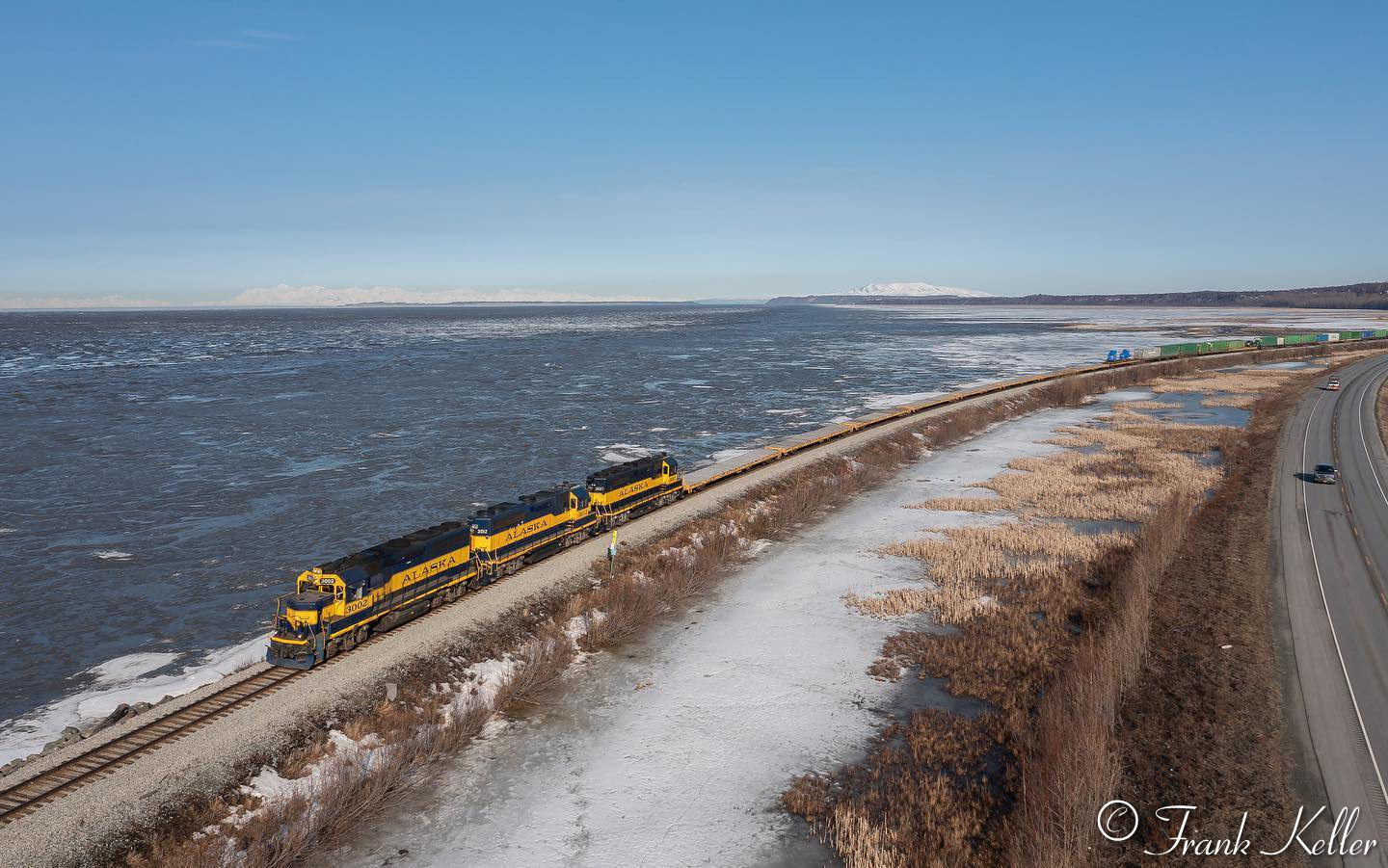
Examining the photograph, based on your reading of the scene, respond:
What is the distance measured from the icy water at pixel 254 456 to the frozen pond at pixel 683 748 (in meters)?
10.3

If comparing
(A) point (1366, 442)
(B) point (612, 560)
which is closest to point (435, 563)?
(B) point (612, 560)

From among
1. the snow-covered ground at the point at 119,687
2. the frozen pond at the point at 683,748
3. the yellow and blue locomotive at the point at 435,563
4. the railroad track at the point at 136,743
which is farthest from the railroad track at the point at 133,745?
the frozen pond at the point at 683,748

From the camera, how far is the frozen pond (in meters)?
16.7

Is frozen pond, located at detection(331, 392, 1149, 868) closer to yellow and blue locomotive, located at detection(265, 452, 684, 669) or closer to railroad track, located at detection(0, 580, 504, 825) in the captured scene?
railroad track, located at detection(0, 580, 504, 825)

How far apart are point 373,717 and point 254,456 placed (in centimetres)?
3771

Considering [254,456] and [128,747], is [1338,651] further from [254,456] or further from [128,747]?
[254,456]

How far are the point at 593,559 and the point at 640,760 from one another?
12.3 meters

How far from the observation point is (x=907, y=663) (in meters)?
25.2

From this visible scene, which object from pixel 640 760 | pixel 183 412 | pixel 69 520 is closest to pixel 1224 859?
pixel 640 760

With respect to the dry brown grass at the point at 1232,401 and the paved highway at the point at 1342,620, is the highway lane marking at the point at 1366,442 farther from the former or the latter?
the dry brown grass at the point at 1232,401

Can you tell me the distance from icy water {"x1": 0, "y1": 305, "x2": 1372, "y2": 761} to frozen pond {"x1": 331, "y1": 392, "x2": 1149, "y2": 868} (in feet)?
33.7

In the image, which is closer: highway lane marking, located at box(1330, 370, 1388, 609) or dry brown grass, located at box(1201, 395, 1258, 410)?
highway lane marking, located at box(1330, 370, 1388, 609)

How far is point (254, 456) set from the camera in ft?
169

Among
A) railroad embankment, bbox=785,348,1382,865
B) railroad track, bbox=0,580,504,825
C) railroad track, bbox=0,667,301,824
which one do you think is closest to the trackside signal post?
railroad embankment, bbox=785,348,1382,865
